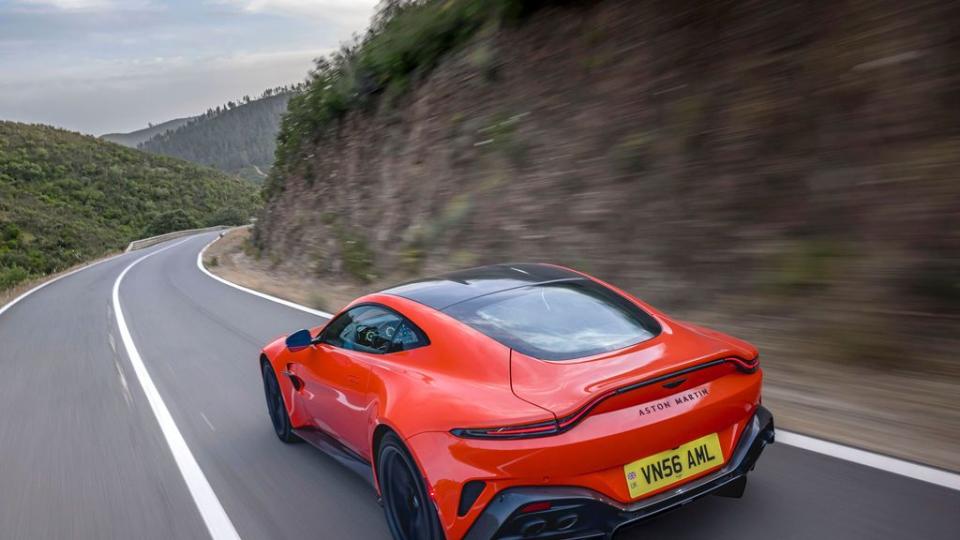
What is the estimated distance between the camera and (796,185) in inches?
309

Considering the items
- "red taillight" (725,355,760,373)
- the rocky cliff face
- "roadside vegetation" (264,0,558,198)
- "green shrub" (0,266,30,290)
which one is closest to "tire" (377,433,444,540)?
"red taillight" (725,355,760,373)

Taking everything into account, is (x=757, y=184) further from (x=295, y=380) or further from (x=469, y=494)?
(x=469, y=494)

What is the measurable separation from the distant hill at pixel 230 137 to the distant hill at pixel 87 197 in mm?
76878

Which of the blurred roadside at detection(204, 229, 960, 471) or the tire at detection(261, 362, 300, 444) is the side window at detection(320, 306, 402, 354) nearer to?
the tire at detection(261, 362, 300, 444)

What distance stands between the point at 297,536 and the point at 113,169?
270 ft

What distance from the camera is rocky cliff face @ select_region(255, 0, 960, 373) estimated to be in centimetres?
654

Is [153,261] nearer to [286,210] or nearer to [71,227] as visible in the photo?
[286,210]

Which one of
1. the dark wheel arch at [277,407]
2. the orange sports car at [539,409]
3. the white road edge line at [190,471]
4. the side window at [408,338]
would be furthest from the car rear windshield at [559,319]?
the dark wheel arch at [277,407]

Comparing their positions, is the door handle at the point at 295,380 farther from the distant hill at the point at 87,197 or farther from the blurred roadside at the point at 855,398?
the distant hill at the point at 87,197

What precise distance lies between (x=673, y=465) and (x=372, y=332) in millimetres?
1911

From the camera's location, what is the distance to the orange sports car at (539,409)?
3055mm

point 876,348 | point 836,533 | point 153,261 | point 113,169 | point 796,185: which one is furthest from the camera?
point 113,169

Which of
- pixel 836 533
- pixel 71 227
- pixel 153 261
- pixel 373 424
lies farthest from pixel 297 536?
pixel 71 227

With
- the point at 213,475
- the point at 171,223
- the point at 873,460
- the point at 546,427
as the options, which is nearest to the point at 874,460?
the point at 873,460
